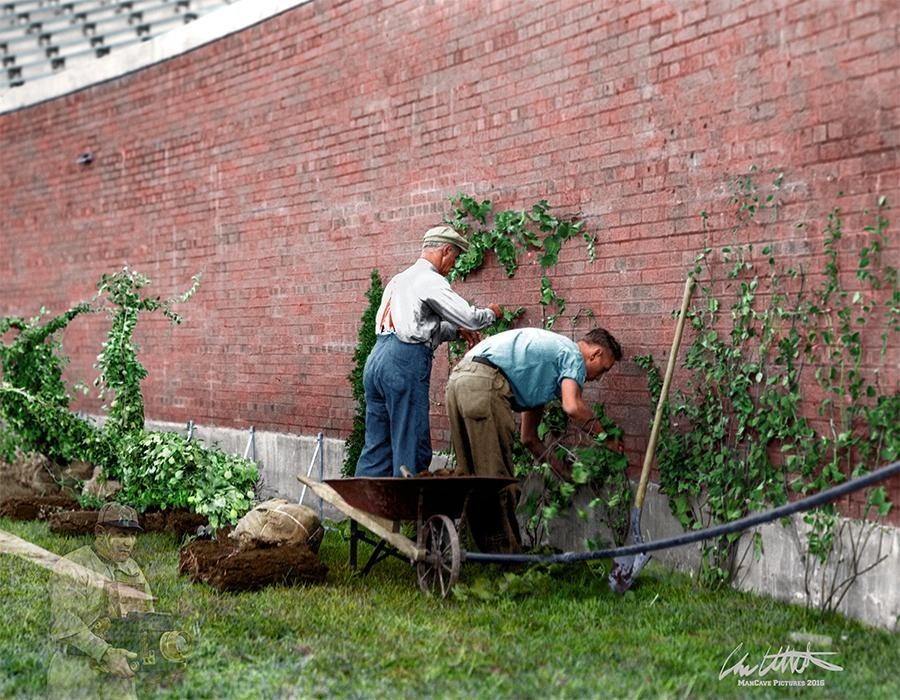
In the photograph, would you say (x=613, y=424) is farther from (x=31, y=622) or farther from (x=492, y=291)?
(x=31, y=622)

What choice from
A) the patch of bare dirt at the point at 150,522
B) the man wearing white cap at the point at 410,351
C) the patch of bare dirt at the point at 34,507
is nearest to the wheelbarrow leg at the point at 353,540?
the man wearing white cap at the point at 410,351

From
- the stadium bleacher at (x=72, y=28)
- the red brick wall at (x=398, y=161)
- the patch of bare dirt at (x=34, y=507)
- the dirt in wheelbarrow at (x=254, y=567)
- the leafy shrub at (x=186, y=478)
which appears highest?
the stadium bleacher at (x=72, y=28)

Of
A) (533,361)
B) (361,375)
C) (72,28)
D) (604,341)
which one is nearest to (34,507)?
(361,375)

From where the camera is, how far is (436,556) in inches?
245

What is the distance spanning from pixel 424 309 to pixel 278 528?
166 centimetres

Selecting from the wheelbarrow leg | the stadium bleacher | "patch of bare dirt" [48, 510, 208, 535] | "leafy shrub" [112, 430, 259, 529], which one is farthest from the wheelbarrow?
the stadium bleacher

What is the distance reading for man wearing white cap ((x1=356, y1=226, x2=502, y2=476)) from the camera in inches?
283

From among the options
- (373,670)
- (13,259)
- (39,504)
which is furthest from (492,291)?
(13,259)

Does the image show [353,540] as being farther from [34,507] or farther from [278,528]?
[34,507]

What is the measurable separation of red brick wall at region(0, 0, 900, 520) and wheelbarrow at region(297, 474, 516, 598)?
4.30 ft

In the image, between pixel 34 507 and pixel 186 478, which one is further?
pixel 34 507

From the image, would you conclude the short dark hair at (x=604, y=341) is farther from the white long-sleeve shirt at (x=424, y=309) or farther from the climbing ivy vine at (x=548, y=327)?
the white long-sleeve shirt at (x=424, y=309)

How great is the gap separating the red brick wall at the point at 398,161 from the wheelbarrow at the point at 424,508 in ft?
4.30

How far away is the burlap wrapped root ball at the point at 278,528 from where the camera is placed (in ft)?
23.1
